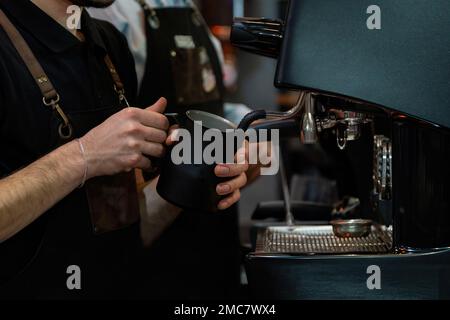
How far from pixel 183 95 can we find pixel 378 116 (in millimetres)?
890

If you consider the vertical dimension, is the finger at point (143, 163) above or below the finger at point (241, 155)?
below

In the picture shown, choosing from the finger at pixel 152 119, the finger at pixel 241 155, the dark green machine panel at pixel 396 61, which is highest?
the dark green machine panel at pixel 396 61

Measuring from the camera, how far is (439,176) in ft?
3.01

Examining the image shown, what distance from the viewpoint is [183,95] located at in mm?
1840

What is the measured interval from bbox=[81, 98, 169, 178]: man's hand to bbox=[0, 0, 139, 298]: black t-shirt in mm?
91

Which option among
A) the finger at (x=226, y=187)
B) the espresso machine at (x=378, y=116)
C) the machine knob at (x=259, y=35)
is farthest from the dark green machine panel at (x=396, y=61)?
the finger at (x=226, y=187)

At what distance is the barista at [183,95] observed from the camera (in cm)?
179

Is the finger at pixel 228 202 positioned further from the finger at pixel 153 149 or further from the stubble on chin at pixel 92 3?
the stubble on chin at pixel 92 3

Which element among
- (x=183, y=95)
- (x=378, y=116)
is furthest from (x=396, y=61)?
(x=183, y=95)

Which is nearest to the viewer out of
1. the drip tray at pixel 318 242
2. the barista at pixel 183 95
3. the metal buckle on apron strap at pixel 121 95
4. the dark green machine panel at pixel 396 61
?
the dark green machine panel at pixel 396 61

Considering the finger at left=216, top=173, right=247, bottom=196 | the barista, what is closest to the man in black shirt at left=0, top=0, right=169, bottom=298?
the finger at left=216, top=173, right=247, bottom=196

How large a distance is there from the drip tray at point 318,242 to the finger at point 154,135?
21 centimetres

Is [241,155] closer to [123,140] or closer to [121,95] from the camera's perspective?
[123,140]
